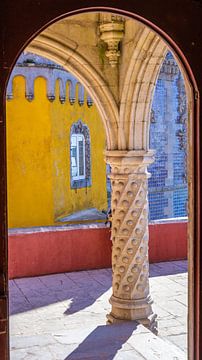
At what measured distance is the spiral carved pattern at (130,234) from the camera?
262 inches

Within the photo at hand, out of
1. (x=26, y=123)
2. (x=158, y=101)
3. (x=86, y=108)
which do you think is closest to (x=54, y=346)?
(x=26, y=123)

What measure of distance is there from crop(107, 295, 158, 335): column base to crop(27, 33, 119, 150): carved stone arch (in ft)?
6.01

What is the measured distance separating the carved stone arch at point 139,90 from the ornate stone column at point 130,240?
0.23 meters

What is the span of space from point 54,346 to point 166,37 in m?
3.51

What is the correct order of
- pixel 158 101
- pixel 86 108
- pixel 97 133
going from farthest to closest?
1. pixel 158 101
2. pixel 97 133
3. pixel 86 108

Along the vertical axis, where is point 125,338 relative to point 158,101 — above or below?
below

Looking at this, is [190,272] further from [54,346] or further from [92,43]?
[92,43]

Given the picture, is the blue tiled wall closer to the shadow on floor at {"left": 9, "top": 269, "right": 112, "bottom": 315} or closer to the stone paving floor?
the stone paving floor

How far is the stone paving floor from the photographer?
538 centimetres

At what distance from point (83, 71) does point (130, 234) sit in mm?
1960

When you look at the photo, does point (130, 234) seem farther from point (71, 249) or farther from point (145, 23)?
point (145, 23)

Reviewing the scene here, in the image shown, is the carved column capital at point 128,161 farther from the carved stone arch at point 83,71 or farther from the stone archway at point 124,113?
the carved stone arch at point 83,71

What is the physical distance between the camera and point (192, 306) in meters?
3.25

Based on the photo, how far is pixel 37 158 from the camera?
38.0 feet
